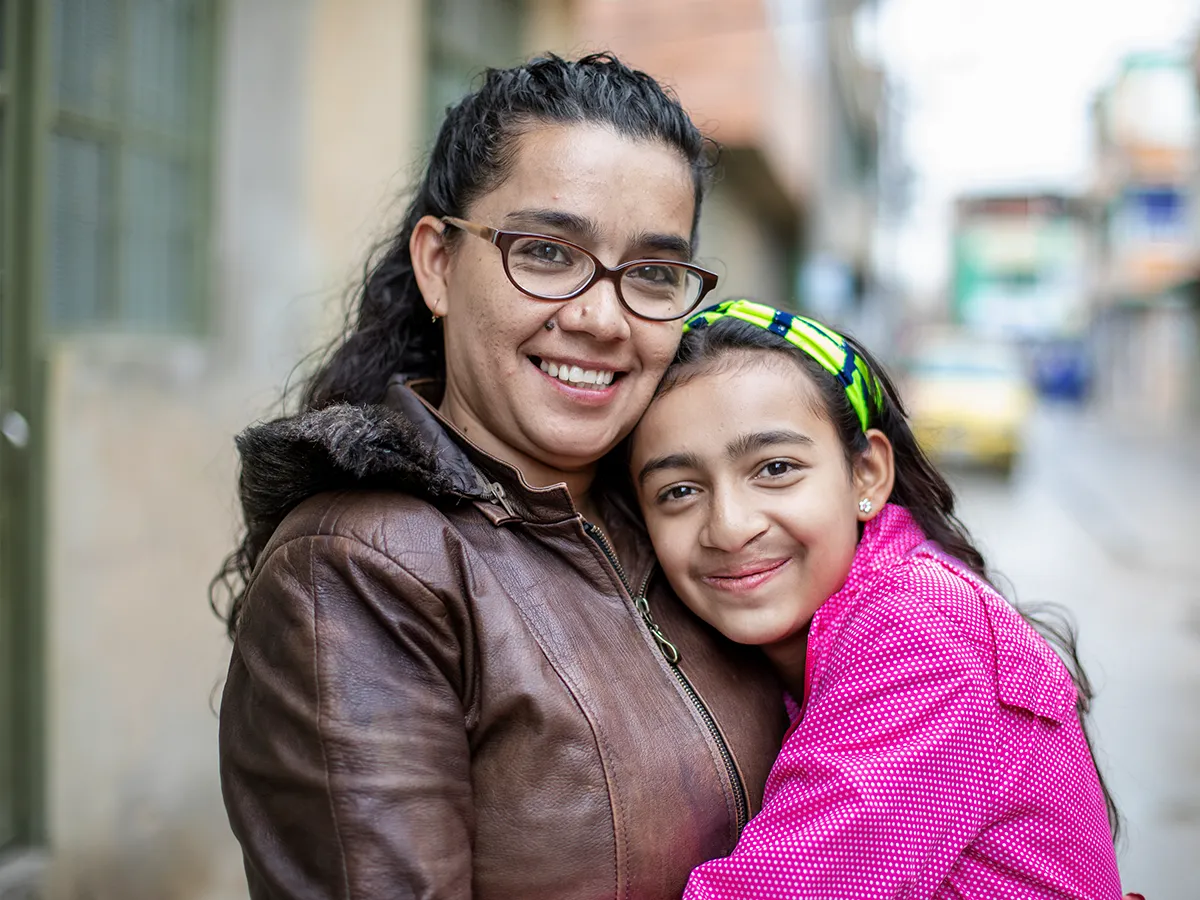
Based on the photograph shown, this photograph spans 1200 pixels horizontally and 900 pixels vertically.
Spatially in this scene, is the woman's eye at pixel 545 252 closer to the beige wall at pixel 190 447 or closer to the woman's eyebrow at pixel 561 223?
the woman's eyebrow at pixel 561 223

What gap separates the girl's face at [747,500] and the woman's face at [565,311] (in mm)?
98

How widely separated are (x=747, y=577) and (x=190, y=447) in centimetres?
258

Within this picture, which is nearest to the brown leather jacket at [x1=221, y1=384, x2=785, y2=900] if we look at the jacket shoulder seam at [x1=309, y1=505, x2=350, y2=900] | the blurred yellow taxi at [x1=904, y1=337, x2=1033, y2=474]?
the jacket shoulder seam at [x1=309, y1=505, x2=350, y2=900]

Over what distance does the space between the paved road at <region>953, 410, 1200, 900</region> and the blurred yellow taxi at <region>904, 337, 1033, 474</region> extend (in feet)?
1.50

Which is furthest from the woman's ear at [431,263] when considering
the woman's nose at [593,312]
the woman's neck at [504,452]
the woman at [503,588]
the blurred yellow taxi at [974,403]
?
the blurred yellow taxi at [974,403]

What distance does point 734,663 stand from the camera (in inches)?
75.1

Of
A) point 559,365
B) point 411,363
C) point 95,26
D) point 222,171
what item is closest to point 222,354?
point 222,171

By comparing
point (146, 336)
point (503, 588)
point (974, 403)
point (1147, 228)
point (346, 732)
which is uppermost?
point (1147, 228)

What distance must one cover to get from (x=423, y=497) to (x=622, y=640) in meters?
A: 0.35

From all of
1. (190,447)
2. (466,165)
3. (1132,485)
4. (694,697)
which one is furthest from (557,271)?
(1132,485)

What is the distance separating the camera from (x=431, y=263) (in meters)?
1.92

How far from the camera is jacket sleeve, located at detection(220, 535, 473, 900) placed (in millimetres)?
1319

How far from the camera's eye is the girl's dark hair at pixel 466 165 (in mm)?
1769

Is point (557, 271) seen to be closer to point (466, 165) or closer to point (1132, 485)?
point (466, 165)
